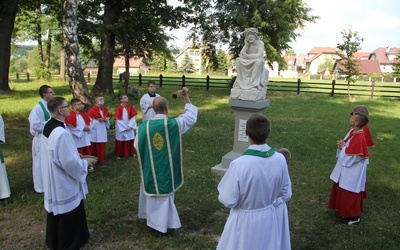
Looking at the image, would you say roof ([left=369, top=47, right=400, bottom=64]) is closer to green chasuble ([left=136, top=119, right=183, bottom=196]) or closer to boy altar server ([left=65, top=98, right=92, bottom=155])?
boy altar server ([left=65, top=98, right=92, bottom=155])

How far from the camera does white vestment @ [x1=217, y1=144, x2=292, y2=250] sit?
284cm

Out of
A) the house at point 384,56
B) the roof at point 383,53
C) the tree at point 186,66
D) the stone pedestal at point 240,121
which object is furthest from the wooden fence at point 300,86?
the roof at point 383,53

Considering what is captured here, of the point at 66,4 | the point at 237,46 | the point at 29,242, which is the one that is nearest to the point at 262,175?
the point at 29,242

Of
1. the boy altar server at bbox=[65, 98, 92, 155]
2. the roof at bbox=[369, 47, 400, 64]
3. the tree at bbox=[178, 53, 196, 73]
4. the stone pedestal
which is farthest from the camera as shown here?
the roof at bbox=[369, 47, 400, 64]

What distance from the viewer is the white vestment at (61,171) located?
3.84m

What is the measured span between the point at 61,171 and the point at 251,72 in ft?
15.1

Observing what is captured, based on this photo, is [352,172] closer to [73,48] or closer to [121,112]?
[121,112]

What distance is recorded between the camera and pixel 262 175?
2.87 metres

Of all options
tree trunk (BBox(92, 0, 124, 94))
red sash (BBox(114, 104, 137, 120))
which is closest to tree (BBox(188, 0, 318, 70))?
tree trunk (BBox(92, 0, 124, 94))

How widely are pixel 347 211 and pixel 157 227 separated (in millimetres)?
2858

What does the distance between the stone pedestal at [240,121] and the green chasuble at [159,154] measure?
278 cm

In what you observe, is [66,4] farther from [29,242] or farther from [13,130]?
[29,242]

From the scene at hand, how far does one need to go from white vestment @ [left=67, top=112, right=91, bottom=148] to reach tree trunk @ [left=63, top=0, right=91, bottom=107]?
408cm

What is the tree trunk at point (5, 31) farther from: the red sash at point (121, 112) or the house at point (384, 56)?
the house at point (384, 56)
